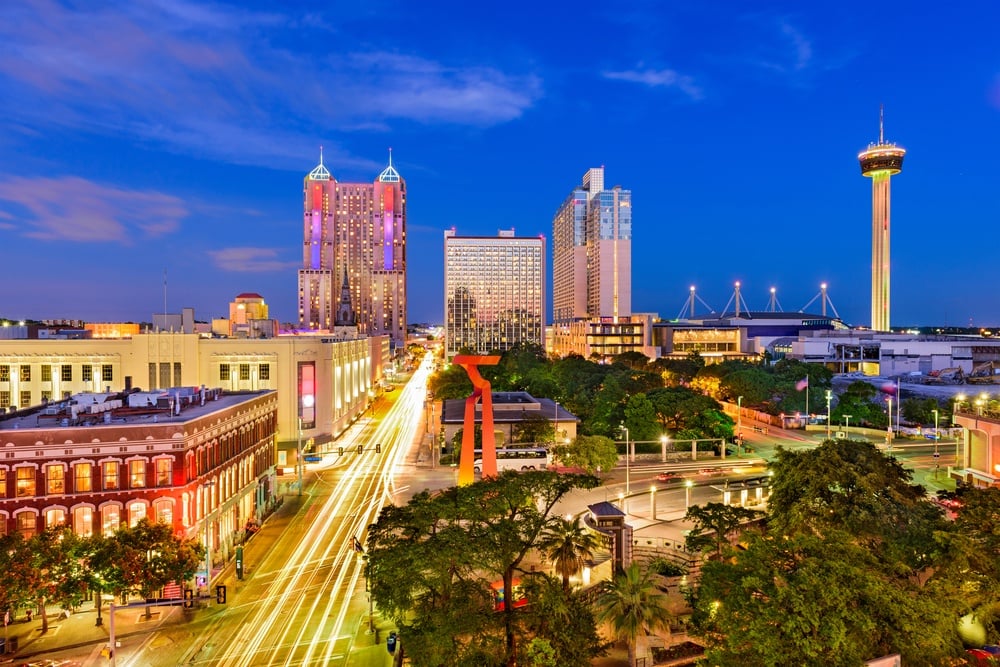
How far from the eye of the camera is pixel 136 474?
3584 centimetres

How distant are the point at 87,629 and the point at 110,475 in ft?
27.0

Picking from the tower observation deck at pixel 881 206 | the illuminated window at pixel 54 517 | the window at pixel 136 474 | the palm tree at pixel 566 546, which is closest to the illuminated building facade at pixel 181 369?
the window at pixel 136 474

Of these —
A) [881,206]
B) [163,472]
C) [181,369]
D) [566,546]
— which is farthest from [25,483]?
[881,206]

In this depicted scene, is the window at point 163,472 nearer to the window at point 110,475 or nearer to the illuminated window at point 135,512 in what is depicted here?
the illuminated window at point 135,512

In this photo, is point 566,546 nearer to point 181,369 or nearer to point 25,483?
point 25,483

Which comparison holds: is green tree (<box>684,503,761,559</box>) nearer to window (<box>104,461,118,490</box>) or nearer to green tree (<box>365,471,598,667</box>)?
green tree (<box>365,471,598,667</box>)

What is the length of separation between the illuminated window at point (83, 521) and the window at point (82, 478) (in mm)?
1142

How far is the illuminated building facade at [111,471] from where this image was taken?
34.1 meters

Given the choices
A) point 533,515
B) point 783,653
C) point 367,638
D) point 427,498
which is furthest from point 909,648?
point 367,638

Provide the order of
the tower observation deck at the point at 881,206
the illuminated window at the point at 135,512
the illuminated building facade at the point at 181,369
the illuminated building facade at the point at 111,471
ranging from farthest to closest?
the tower observation deck at the point at 881,206 < the illuminated building facade at the point at 181,369 < the illuminated window at the point at 135,512 < the illuminated building facade at the point at 111,471

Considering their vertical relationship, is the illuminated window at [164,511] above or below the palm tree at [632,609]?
above

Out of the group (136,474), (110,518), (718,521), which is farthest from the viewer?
(136,474)

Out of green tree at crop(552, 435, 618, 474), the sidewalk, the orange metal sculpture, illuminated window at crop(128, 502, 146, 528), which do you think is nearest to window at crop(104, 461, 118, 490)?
illuminated window at crop(128, 502, 146, 528)

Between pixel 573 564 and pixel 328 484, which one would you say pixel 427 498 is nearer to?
pixel 573 564
